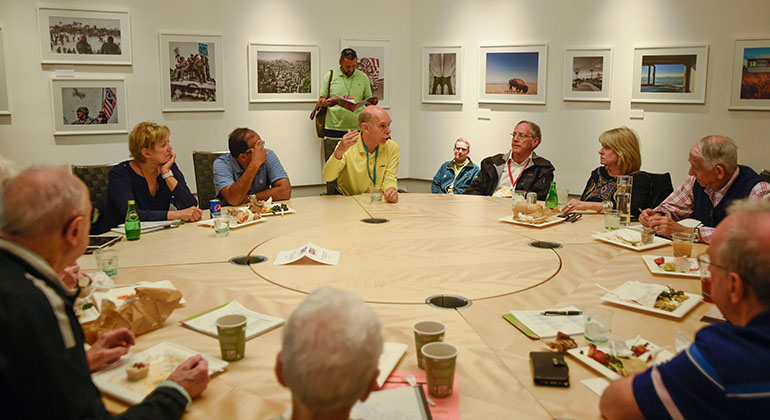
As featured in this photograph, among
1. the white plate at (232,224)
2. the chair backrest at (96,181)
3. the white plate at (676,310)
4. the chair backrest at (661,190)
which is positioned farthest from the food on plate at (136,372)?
the chair backrest at (661,190)

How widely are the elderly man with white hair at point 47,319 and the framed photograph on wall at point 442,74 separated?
644 centimetres

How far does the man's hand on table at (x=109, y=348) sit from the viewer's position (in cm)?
173

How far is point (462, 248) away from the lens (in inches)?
125

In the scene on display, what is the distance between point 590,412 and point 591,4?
6141mm

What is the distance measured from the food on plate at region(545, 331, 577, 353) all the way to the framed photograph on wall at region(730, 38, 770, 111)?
5372 millimetres

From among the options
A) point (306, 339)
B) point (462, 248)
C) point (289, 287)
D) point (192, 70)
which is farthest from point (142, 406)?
point (192, 70)

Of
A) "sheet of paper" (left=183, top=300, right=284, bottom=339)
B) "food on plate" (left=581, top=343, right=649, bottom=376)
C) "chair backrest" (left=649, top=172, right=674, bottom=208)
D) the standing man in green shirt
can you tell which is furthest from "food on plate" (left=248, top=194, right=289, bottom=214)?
the standing man in green shirt

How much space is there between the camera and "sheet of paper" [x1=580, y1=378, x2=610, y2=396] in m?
1.63

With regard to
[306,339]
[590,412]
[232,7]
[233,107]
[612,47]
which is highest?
[232,7]

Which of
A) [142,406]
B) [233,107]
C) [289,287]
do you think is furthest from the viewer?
[233,107]

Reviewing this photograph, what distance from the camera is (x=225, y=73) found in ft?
22.9

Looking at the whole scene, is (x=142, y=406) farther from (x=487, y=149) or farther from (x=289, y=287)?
(x=487, y=149)

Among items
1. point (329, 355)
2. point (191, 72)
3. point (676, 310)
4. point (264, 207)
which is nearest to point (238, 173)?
point (264, 207)

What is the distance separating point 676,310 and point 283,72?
5.92 m
